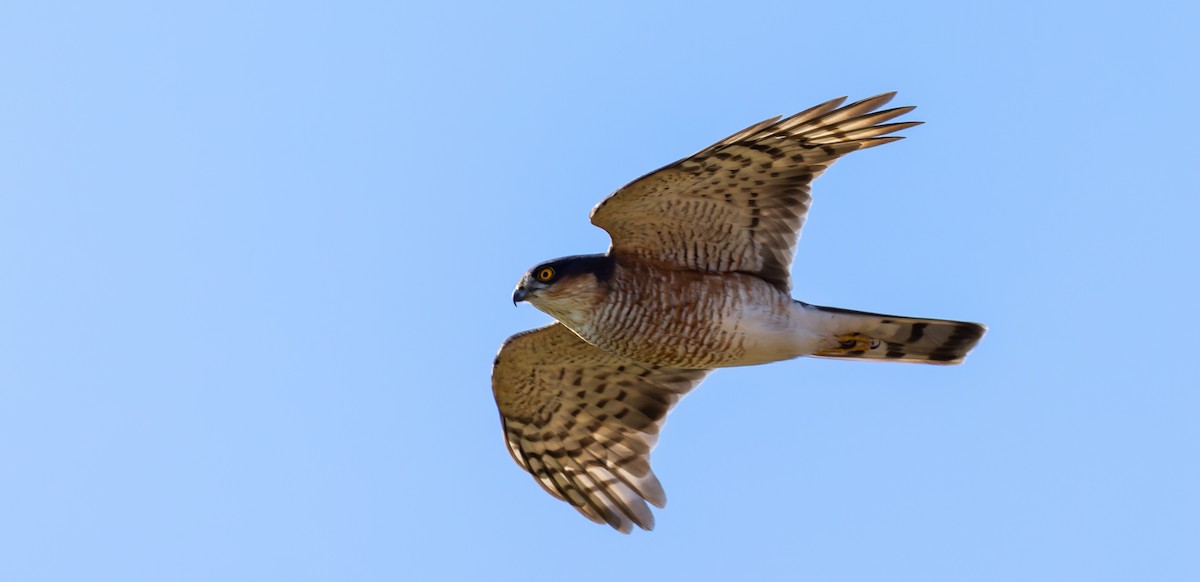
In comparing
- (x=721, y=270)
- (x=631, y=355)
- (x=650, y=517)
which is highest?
(x=721, y=270)

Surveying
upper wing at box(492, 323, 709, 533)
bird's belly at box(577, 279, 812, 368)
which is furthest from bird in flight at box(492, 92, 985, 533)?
upper wing at box(492, 323, 709, 533)

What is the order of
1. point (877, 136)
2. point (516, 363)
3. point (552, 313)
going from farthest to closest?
point (516, 363)
point (552, 313)
point (877, 136)

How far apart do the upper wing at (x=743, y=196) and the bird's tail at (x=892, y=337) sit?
0.47 metres

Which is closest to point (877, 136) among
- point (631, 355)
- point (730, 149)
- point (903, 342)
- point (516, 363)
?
point (730, 149)

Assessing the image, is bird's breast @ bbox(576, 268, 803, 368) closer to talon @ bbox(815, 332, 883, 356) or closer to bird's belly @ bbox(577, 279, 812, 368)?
bird's belly @ bbox(577, 279, 812, 368)

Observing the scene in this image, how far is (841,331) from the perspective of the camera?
1073 cm

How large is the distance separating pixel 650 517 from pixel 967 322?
293cm

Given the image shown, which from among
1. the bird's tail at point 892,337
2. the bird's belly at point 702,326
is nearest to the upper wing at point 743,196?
the bird's belly at point 702,326

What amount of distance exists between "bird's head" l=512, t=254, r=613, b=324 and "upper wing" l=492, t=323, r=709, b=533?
882 mm

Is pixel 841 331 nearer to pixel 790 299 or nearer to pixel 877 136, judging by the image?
pixel 790 299

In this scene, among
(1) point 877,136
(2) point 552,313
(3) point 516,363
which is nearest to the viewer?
(1) point 877,136

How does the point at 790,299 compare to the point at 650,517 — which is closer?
the point at 790,299

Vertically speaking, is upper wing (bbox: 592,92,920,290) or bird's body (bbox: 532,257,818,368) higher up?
upper wing (bbox: 592,92,920,290)

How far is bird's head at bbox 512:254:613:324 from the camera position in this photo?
10.5 metres
